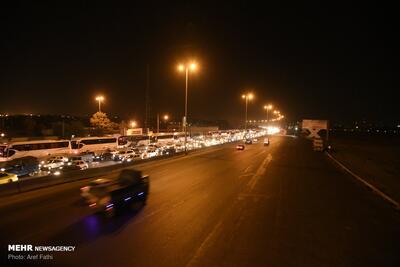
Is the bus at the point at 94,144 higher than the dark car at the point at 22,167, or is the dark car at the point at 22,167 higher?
the bus at the point at 94,144

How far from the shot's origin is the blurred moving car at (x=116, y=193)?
36.8 ft

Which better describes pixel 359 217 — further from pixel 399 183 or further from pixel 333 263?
pixel 399 183

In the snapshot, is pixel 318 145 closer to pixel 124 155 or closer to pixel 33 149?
pixel 124 155

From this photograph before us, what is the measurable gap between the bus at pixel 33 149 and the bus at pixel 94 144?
180 centimetres

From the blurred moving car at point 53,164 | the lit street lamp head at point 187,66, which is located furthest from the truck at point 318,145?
the blurred moving car at point 53,164

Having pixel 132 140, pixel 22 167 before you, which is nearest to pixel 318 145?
pixel 132 140

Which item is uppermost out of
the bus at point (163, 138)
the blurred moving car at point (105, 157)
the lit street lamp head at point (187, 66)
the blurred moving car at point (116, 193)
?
the lit street lamp head at point (187, 66)

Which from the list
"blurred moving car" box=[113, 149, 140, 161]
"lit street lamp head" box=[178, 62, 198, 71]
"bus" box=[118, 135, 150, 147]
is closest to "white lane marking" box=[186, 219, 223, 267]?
"lit street lamp head" box=[178, 62, 198, 71]

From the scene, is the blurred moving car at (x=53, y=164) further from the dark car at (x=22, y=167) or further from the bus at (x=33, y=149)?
the bus at (x=33, y=149)

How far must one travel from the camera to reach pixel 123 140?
205 feet

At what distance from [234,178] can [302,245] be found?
40.4 feet

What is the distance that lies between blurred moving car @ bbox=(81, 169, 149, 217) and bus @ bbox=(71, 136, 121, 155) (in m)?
39.1

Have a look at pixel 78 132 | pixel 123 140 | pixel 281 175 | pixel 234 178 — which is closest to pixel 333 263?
pixel 234 178

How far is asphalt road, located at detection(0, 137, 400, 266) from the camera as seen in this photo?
27.0 ft
